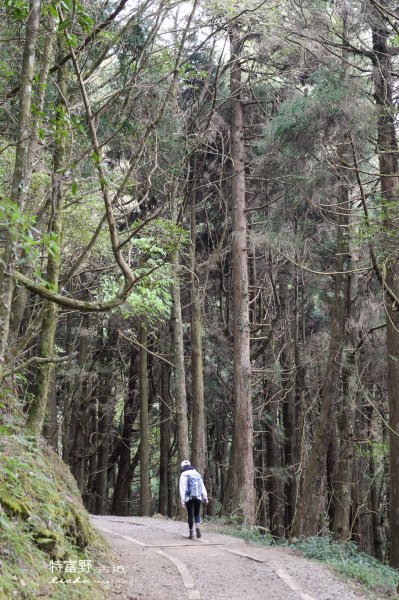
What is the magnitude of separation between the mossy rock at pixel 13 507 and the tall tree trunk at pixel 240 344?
9238mm

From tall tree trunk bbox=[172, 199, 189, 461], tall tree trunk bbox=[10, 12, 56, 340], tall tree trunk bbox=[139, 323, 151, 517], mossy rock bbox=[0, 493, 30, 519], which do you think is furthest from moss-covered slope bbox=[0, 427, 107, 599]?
tall tree trunk bbox=[139, 323, 151, 517]

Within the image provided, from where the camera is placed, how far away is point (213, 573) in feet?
27.1

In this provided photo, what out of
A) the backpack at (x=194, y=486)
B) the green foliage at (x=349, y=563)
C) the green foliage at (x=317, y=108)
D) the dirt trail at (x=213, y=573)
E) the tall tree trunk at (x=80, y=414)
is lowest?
the green foliage at (x=349, y=563)

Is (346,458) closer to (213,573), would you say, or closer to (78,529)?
(213,573)

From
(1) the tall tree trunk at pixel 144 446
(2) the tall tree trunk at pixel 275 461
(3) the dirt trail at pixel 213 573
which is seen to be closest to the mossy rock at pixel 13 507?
(3) the dirt trail at pixel 213 573

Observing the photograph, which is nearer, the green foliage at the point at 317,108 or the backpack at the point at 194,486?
the backpack at the point at 194,486

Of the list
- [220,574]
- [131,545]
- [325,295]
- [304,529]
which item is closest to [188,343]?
[325,295]

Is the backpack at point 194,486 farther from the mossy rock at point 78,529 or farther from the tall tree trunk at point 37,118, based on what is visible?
the tall tree trunk at point 37,118

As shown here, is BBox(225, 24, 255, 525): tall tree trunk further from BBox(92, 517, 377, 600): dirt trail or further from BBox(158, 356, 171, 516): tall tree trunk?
BBox(158, 356, 171, 516): tall tree trunk

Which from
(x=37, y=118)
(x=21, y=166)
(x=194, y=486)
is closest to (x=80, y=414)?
(x=194, y=486)

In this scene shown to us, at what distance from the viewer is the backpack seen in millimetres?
11203

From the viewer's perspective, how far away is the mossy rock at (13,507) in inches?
207

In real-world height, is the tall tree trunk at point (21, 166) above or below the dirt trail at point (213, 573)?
above

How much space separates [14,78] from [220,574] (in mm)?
8268
